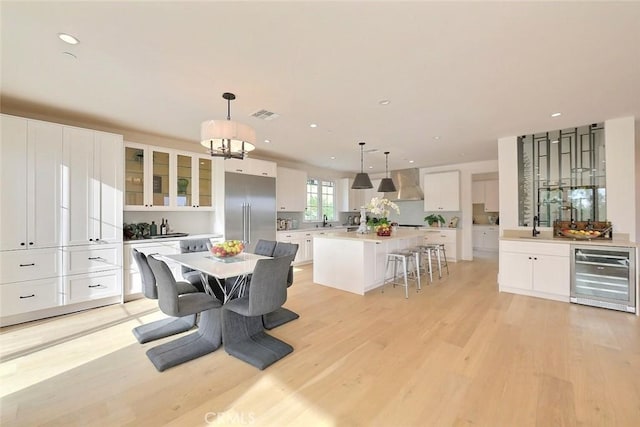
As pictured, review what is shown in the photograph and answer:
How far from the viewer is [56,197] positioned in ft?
10.9

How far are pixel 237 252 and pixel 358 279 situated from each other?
2.08 meters

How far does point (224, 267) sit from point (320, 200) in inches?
210

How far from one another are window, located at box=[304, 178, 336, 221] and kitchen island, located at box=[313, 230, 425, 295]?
8.31 feet

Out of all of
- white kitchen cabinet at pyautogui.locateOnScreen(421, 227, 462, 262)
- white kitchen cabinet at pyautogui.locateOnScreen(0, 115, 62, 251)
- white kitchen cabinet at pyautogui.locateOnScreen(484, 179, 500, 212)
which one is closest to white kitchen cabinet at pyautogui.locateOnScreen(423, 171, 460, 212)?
white kitchen cabinet at pyautogui.locateOnScreen(421, 227, 462, 262)

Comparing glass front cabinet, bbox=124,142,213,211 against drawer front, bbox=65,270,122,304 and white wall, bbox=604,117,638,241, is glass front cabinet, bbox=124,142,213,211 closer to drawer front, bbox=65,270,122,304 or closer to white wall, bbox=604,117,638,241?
drawer front, bbox=65,270,122,304

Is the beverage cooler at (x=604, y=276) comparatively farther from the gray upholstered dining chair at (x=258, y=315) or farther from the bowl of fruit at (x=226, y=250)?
the bowl of fruit at (x=226, y=250)

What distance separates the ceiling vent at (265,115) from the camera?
3455mm

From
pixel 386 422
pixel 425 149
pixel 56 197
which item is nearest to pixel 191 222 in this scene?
pixel 56 197

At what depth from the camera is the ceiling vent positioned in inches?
136

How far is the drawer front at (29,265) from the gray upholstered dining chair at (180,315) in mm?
1997

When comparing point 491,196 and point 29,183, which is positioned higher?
point 491,196

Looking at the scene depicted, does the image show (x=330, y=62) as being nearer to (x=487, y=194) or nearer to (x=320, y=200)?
(x=320, y=200)

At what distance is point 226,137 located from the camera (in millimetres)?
2443

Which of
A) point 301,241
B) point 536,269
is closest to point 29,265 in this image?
point 301,241
